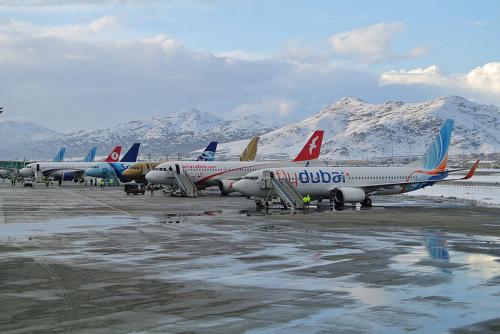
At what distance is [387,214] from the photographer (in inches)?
1854

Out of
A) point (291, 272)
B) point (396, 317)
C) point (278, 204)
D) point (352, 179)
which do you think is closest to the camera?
point (396, 317)

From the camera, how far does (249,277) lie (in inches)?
789

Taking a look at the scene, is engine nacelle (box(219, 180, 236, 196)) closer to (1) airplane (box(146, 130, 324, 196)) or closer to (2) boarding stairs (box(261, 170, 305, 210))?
(1) airplane (box(146, 130, 324, 196))

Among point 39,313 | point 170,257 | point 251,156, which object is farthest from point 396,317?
point 251,156

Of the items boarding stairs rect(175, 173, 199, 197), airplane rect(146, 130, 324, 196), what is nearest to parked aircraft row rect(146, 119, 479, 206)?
boarding stairs rect(175, 173, 199, 197)

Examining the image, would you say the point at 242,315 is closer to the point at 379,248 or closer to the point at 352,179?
the point at 379,248

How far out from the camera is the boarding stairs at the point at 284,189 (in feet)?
169

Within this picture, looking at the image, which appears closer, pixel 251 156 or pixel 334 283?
pixel 334 283

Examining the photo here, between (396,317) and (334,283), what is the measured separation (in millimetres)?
4409

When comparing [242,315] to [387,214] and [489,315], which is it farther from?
[387,214]

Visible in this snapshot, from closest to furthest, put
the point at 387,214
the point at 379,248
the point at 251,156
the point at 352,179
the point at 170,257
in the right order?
the point at 170,257 < the point at 379,248 < the point at 387,214 < the point at 352,179 < the point at 251,156

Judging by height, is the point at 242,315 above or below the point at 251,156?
below

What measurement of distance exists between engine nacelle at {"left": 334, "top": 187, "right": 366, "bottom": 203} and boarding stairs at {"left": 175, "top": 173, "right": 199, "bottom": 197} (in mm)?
21701

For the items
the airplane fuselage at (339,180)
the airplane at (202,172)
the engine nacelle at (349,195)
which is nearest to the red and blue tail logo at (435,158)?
the airplane fuselage at (339,180)
